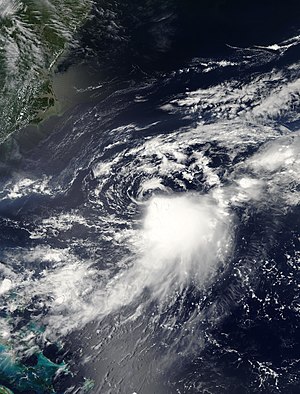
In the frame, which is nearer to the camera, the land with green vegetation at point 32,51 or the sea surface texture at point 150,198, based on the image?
the sea surface texture at point 150,198

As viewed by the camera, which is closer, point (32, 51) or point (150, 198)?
point (150, 198)

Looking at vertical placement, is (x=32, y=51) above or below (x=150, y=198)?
above

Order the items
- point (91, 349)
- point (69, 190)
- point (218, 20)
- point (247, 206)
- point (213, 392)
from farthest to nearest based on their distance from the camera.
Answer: point (218, 20)
point (69, 190)
point (247, 206)
point (91, 349)
point (213, 392)

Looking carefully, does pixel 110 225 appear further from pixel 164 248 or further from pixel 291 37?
pixel 291 37

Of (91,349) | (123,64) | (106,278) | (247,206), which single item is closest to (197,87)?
(123,64)

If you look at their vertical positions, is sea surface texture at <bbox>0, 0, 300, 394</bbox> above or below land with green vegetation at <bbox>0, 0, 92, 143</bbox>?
below

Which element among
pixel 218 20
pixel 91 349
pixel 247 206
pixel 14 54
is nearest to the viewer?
pixel 91 349

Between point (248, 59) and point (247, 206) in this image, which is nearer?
point (247, 206)

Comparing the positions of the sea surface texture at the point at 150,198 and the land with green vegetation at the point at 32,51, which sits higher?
the land with green vegetation at the point at 32,51

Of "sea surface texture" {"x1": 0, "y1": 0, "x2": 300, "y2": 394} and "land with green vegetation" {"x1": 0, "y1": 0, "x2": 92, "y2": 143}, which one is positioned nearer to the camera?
"sea surface texture" {"x1": 0, "y1": 0, "x2": 300, "y2": 394}

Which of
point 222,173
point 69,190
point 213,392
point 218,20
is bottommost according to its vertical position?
point 213,392

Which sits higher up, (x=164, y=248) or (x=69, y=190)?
(x=69, y=190)
